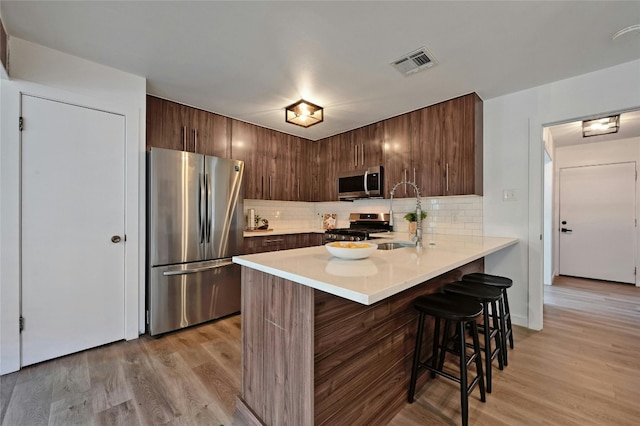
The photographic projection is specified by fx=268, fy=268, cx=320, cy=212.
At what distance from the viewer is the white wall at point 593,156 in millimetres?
4316

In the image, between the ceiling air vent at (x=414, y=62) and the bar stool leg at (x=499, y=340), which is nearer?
the bar stool leg at (x=499, y=340)

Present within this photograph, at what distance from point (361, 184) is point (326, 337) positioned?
2.78 metres

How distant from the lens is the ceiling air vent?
2119 millimetres

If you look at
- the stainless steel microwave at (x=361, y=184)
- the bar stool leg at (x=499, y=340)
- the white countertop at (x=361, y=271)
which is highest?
the stainless steel microwave at (x=361, y=184)

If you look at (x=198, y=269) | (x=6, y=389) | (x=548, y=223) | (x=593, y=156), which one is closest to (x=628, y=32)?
(x=548, y=223)

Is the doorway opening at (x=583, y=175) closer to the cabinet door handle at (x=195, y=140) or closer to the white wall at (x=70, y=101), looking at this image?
the cabinet door handle at (x=195, y=140)

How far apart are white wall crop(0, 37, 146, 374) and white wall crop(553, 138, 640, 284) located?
257 inches

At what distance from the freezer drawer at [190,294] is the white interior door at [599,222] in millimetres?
5780

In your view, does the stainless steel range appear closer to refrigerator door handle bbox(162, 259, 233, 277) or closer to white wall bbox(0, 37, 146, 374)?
refrigerator door handle bbox(162, 259, 233, 277)

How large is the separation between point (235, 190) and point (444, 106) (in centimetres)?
254

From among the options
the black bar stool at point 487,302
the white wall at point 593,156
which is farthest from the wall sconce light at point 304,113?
the white wall at point 593,156

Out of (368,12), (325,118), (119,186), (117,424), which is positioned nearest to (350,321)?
(117,424)

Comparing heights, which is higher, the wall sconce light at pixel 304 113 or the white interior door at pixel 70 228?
the wall sconce light at pixel 304 113

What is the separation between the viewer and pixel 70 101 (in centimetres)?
Result: 221
